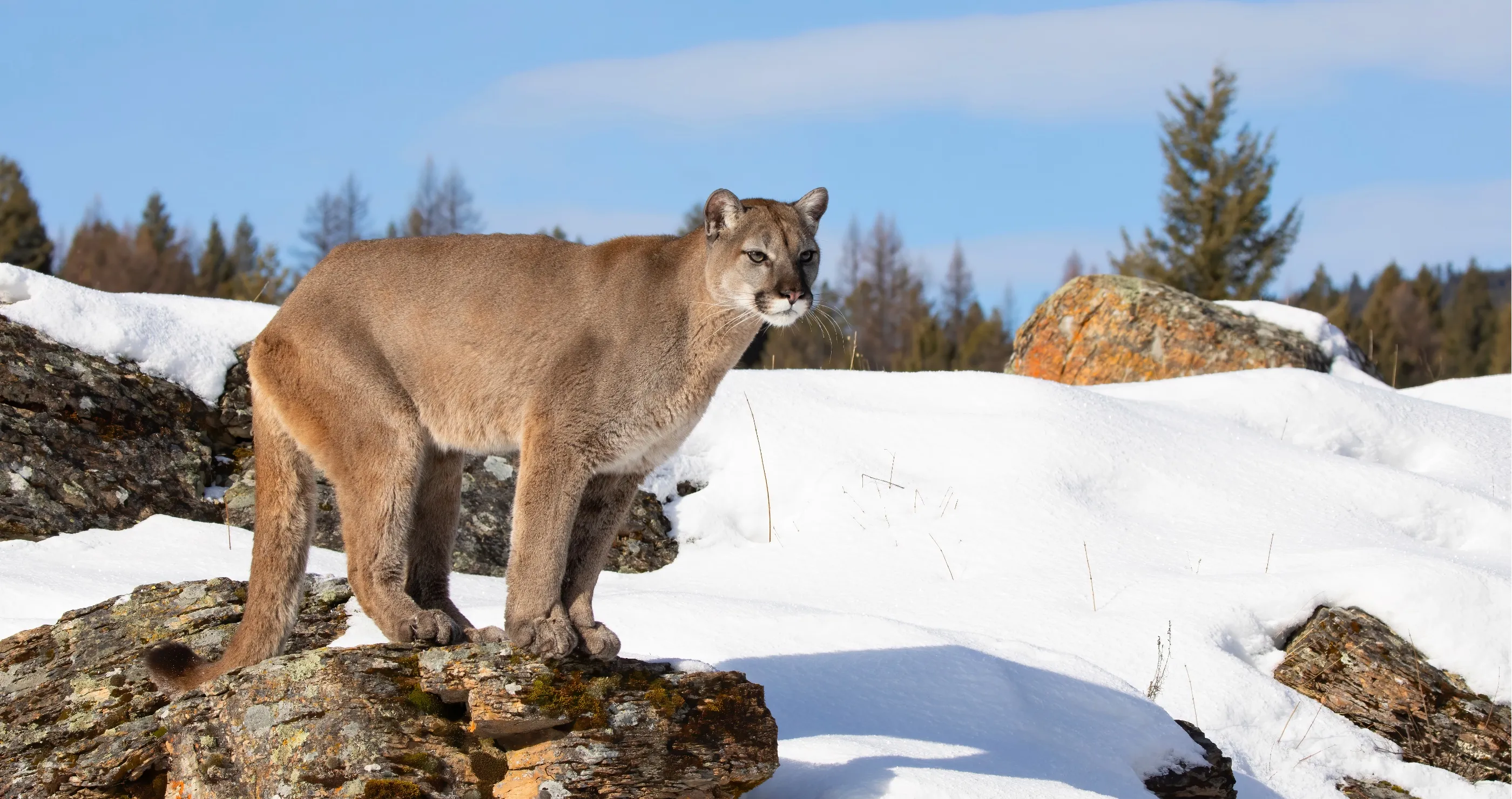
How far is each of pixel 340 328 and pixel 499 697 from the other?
169cm

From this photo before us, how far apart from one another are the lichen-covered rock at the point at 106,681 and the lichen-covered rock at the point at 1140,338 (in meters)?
9.51

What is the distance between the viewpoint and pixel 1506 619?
7094 millimetres

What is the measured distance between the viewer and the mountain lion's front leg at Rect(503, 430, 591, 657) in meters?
4.59

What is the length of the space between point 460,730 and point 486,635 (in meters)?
0.46

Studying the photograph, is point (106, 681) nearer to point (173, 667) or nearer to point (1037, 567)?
point (173, 667)

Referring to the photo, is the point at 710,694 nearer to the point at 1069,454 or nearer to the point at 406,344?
the point at 406,344

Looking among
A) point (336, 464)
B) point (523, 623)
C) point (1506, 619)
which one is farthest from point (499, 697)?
point (1506, 619)

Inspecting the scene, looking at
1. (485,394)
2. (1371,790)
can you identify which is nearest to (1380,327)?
(1371,790)

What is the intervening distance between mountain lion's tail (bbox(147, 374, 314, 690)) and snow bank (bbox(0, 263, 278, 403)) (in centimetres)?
313

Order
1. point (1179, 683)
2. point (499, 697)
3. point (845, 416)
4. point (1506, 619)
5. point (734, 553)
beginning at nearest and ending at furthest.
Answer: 1. point (499, 697)
2. point (1179, 683)
3. point (1506, 619)
4. point (734, 553)
5. point (845, 416)

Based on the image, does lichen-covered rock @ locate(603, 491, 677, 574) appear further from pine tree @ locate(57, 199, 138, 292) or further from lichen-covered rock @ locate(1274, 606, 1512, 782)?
pine tree @ locate(57, 199, 138, 292)

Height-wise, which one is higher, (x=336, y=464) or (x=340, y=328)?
(x=340, y=328)

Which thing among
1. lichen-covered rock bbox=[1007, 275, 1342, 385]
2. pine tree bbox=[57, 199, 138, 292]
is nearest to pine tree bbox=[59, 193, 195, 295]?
pine tree bbox=[57, 199, 138, 292]

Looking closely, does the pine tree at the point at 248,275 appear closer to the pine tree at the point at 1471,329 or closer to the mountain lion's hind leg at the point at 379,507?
the mountain lion's hind leg at the point at 379,507
